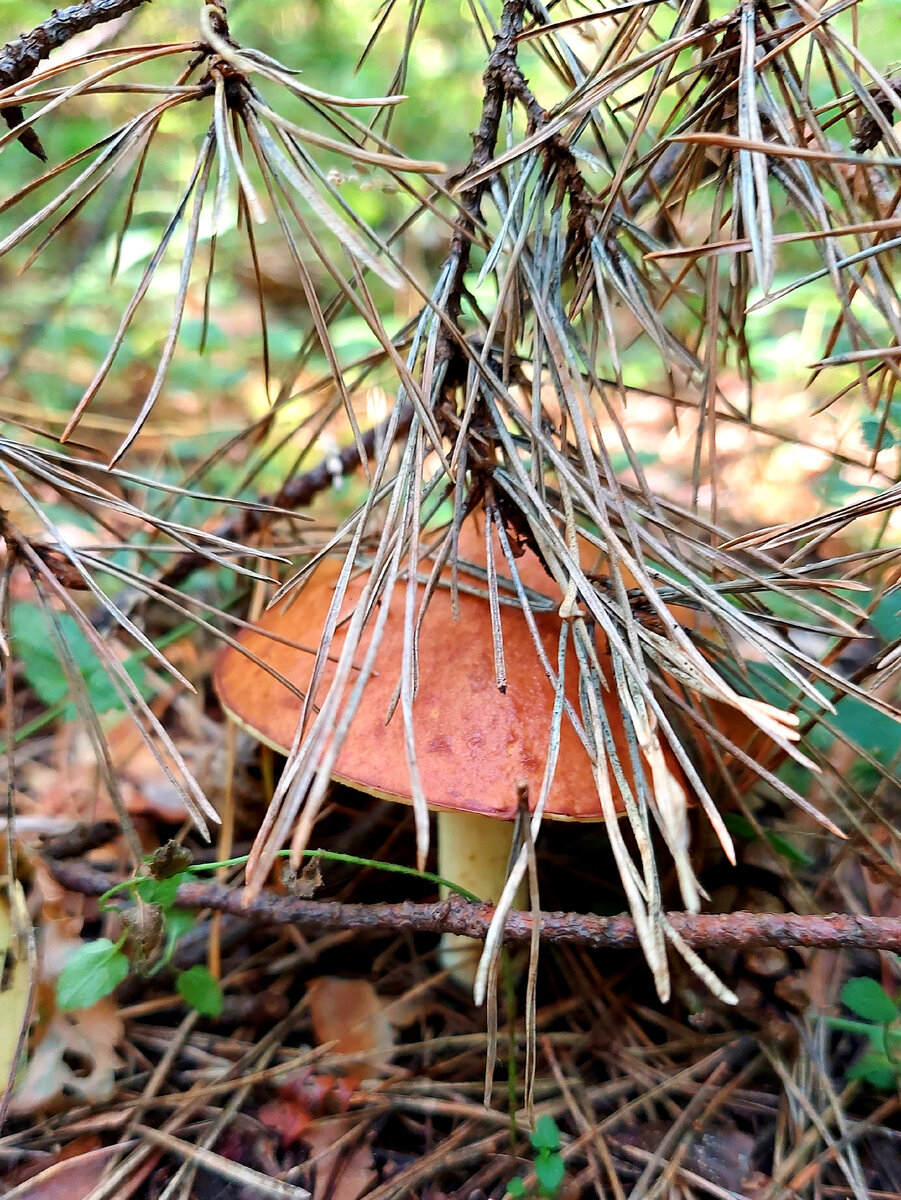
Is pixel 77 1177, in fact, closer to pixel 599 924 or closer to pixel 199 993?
pixel 199 993

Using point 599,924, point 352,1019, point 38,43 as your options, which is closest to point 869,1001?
point 599,924

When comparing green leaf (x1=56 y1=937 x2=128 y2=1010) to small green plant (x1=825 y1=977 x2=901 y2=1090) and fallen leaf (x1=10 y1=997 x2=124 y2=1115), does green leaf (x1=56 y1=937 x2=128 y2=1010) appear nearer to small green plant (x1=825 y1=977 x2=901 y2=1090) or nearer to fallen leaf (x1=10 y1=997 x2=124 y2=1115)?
fallen leaf (x1=10 y1=997 x2=124 y2=1115)

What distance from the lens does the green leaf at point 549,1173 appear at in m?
0.82

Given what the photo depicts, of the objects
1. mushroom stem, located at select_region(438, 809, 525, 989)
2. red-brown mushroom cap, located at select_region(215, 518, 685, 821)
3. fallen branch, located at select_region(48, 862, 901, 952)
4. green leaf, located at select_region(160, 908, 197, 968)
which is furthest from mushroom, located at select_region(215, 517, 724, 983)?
mushroom stem, located at select_region(438, 809, 525, 989)

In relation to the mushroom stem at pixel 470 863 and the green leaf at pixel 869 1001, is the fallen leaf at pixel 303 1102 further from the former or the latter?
the green leaf at pixel 869 1001

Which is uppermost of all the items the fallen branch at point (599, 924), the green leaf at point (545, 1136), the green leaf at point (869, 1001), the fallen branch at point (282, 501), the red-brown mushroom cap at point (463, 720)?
the fallen branch at point (282, 501)

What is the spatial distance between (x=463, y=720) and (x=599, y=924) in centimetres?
24

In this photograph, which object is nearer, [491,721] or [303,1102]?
[491,721]

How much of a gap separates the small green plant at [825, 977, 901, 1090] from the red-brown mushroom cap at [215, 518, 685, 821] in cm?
30

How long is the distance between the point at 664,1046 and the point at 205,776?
829 mm

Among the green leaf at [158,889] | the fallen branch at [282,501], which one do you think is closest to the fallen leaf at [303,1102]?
the green leaf at [158,889]

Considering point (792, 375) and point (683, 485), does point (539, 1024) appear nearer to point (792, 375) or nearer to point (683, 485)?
point (683, 485)

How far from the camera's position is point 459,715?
85cm

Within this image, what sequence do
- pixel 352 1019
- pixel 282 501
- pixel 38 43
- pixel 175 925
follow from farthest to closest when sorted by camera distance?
pixel 282 501
pixel 352 1019
pixel 175 925
pixel 38 43
